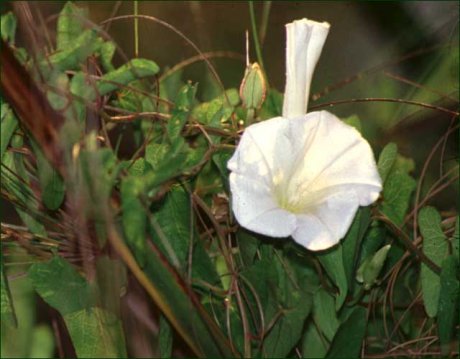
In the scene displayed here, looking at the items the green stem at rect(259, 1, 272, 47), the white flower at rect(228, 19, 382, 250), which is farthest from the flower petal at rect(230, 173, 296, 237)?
the green stem at rect(259, 1, 272, 47)

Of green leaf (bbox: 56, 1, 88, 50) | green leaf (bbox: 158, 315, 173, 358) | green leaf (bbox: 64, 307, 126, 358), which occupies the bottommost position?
green leaf (bbox: 158, 315, 173, 358)

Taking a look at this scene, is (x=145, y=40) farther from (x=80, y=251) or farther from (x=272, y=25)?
(x=80, y=251)

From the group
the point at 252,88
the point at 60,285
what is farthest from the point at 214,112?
the point at 60,285

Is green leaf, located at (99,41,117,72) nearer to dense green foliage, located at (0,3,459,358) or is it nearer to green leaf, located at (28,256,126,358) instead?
dense green foliage, located at (0,3,459,358)

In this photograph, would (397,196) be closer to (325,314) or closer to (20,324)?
(325,314)

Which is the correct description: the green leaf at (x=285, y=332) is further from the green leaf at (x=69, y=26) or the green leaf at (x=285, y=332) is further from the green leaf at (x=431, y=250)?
the green leaf at (x=69, y=26)

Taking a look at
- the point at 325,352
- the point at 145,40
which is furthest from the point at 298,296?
the point at 145,40
